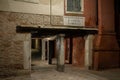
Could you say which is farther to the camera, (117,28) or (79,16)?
(117,28)

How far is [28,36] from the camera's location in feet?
33.7

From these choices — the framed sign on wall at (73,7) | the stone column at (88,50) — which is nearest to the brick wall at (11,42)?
the framed sign on wall at (73,7)

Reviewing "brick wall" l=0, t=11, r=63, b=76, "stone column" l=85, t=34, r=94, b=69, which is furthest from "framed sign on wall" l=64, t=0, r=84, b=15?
"brick wall" l=0, t=11, r=63, b=76

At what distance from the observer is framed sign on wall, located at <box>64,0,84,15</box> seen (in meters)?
11.4

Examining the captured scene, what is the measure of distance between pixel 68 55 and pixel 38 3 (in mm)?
6257

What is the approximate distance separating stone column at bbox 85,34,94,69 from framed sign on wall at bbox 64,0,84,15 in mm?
1672

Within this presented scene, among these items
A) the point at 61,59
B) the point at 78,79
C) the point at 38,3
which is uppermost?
the point at 38,3

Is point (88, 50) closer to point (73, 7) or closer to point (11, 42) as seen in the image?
point (73, 7)

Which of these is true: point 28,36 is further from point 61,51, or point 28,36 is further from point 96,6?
point 96,6

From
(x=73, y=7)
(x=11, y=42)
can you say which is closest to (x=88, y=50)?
(x=73, y=7)

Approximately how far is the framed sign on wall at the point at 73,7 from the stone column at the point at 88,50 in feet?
5.49

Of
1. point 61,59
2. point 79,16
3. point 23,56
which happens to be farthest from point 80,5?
point 23,56

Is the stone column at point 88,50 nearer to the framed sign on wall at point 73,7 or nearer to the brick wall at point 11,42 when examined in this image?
the framed sign on wall at point 73,7

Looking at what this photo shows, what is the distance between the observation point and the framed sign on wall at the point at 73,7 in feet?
37.3
